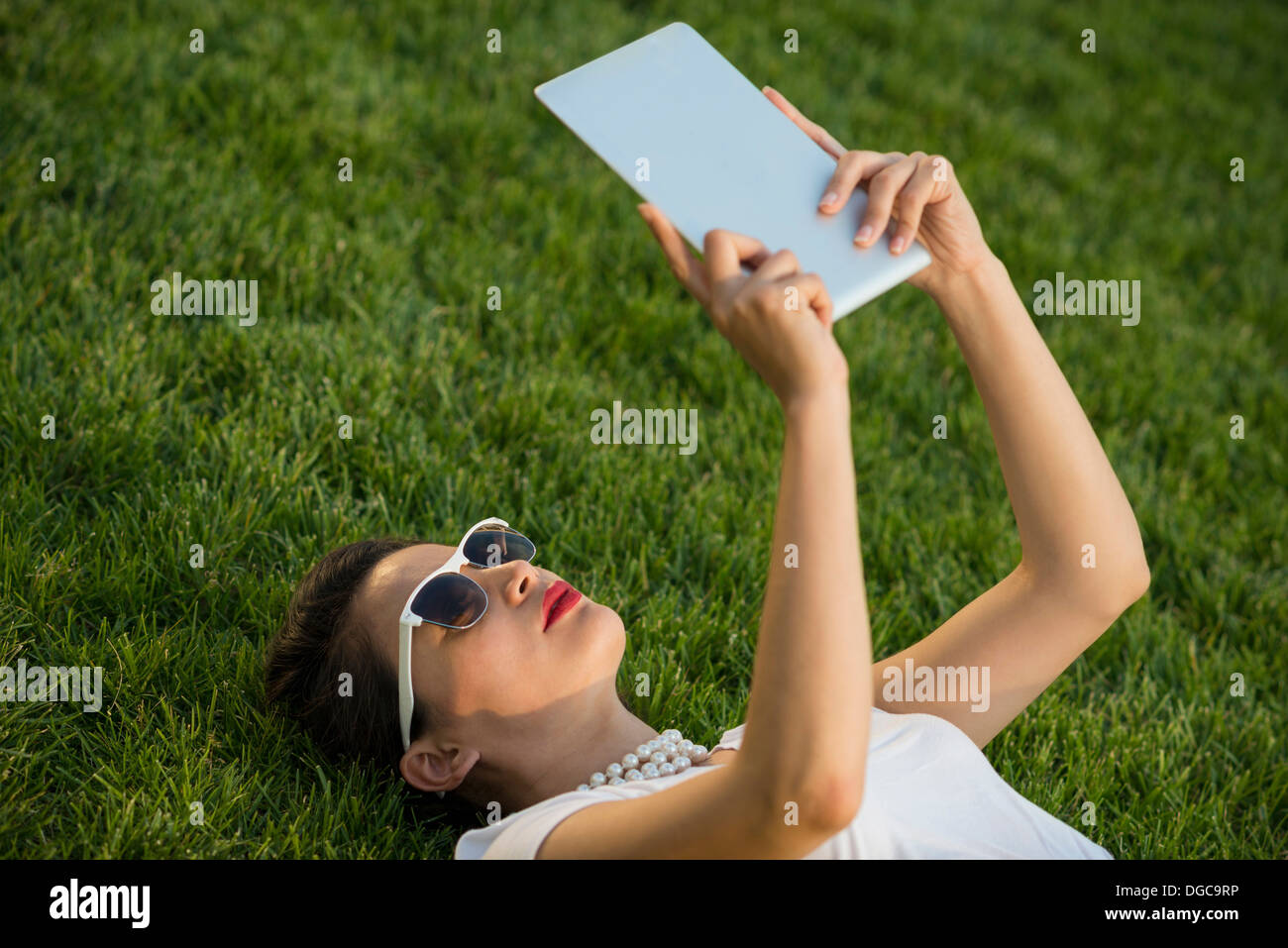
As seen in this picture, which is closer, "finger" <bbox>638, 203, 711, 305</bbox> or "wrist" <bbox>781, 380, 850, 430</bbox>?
"wrist" <bbox>781, 380, 850, 430</bbox>

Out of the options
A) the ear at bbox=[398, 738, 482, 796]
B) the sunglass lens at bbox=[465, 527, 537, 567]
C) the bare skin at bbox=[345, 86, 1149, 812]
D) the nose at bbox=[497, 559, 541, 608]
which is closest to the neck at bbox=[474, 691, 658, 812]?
the bare skin at bbox=[345, 86, 1149, 812]

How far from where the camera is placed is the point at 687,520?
11.5 ft

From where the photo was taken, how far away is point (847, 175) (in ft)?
6.67

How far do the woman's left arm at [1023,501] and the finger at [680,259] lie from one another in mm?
589

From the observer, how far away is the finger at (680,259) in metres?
1.80

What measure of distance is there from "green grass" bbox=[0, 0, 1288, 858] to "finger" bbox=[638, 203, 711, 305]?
1.30m

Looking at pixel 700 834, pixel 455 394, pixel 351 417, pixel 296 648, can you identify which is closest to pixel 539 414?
pixel 455 394

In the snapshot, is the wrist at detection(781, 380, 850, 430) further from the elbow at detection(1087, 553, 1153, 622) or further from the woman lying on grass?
the elbow at detection(1087, 553, 1153, 622)

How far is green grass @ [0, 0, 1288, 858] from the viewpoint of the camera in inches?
108

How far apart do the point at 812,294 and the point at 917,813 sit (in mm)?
973

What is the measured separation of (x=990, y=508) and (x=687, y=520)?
41.3 inches

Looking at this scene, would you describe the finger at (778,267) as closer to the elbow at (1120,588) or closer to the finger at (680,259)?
the finger at (680,259)
